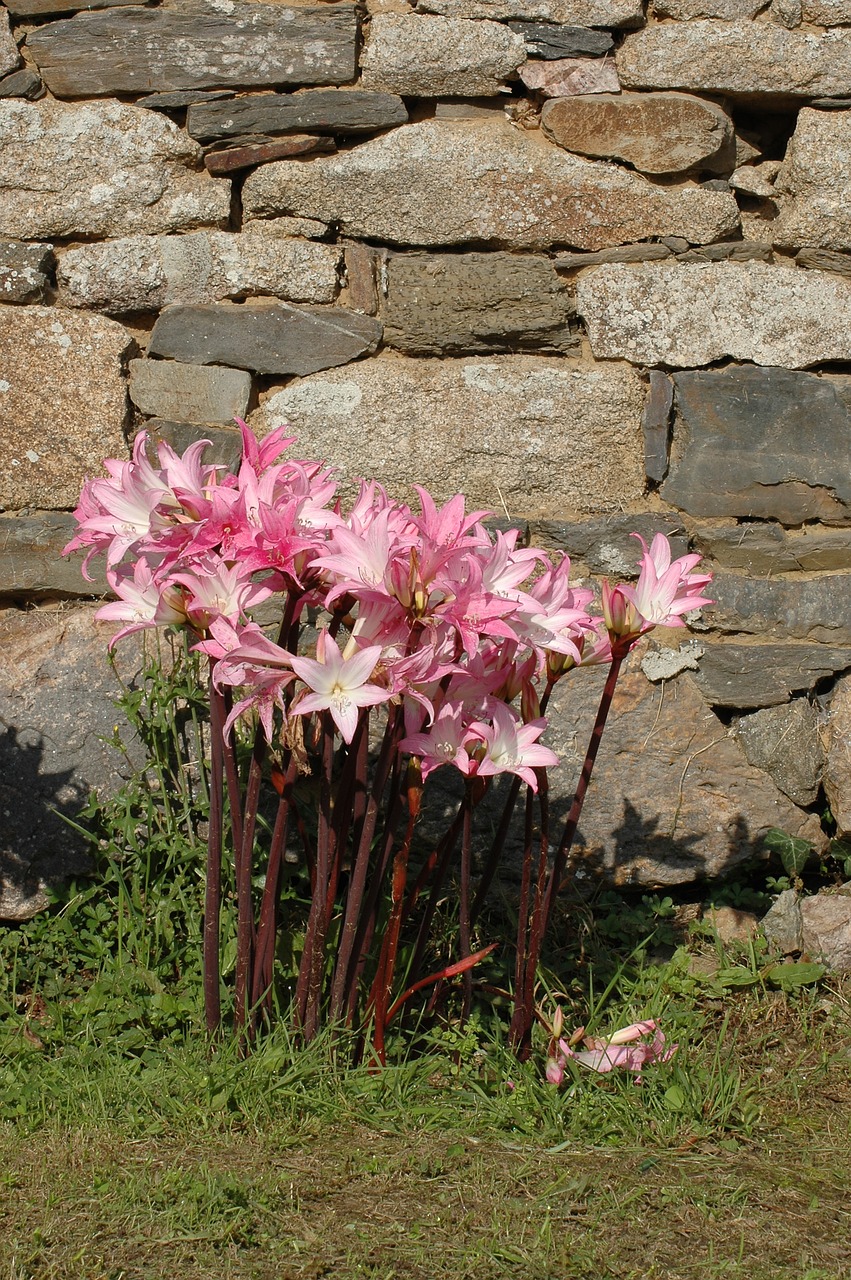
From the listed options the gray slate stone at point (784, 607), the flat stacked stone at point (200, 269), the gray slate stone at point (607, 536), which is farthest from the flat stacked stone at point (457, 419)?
the gray slate stone at point (784, 607)

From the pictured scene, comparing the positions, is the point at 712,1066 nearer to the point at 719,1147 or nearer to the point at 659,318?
the point at 719,1147

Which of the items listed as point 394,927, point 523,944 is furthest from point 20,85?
point 523,944

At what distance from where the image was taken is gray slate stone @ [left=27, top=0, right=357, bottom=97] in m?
3.02

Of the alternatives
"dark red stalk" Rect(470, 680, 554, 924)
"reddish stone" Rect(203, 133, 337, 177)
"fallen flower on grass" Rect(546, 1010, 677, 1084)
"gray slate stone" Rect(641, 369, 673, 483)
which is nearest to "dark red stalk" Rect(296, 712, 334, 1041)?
"dark red stalk" Rect(470, 680, 554, 924)

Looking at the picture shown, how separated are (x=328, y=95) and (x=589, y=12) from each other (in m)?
0.71

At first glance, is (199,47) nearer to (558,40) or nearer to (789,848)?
(558,40)

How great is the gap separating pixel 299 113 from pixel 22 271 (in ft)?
2.72

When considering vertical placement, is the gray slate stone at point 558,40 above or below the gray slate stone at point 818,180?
above

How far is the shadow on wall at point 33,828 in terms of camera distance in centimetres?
289

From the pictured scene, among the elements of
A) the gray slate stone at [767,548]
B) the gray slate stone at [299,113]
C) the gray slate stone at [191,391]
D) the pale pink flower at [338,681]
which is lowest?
the gray slate stone at [767,548]

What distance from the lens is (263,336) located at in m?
3.07

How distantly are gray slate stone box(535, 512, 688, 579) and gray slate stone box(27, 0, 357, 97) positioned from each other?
130 centimetres

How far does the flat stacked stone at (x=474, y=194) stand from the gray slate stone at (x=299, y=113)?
0.06m

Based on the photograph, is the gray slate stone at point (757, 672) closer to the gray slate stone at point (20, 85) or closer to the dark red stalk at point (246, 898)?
the dark red stalk at point (246, 898)
